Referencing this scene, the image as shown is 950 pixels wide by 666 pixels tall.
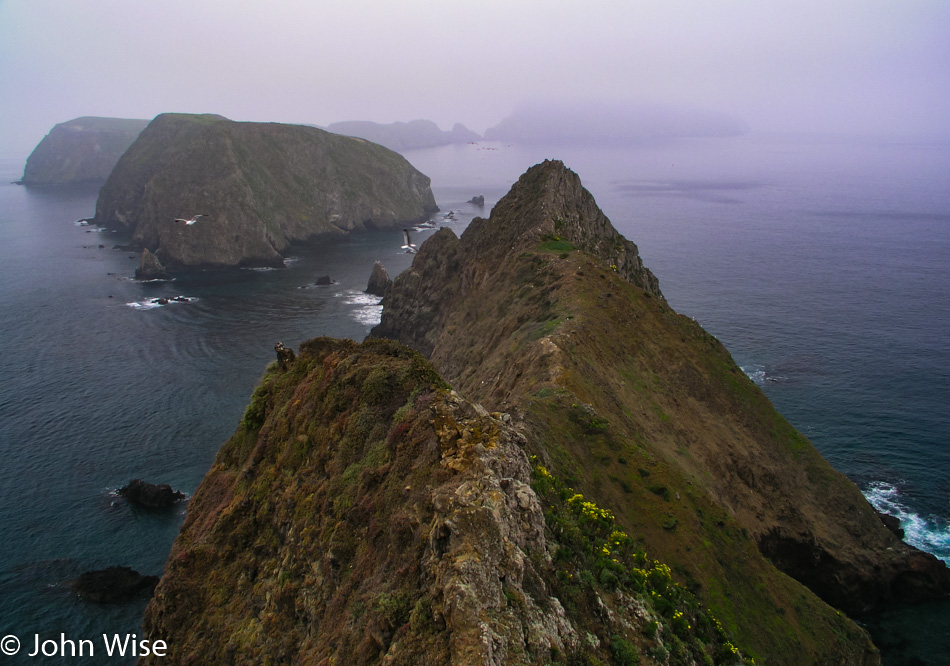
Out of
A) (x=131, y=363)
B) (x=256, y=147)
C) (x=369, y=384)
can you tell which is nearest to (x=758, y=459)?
(x=369, y=384)

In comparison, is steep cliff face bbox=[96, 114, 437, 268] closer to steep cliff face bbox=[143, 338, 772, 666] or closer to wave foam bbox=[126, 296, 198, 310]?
wave foam bbox=[126, 296, 198, 310]

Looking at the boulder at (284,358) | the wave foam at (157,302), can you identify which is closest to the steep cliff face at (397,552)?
the boulder at (284,358)

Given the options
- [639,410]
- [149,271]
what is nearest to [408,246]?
[639,410]

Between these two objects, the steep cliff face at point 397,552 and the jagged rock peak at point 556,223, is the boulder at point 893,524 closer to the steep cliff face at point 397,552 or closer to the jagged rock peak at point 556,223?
the jagged rock peak at point 556,223

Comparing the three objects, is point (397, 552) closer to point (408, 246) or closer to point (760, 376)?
point (760, 376)

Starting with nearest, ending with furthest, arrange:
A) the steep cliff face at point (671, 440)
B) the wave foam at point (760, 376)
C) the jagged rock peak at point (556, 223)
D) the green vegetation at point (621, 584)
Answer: the green vegetation at point (621, 584) → the steep cliff face at point (671, 440) → the jagged rock peak at point (556, 223) → the wave foam at point (760, 376)

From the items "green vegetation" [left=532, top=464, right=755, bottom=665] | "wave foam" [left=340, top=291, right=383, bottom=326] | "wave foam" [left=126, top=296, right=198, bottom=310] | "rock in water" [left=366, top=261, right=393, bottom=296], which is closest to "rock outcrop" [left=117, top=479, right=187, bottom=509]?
"green vegetation" [left=532, top=464, right=755, bottom=665]
